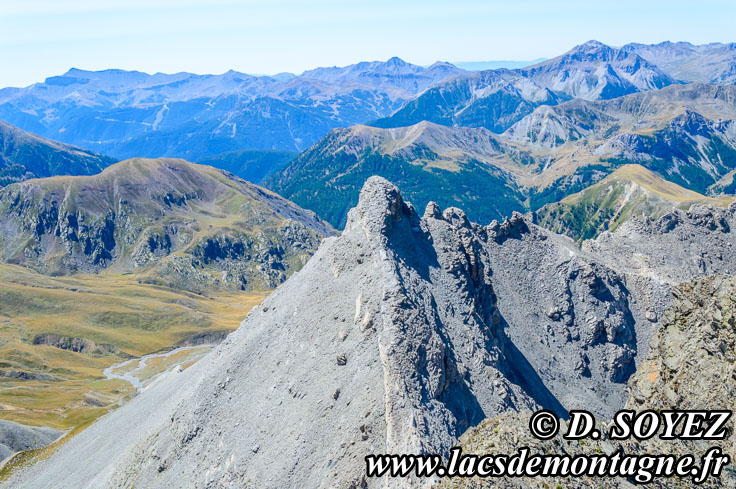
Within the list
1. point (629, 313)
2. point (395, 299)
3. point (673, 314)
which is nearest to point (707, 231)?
point (629, 313)

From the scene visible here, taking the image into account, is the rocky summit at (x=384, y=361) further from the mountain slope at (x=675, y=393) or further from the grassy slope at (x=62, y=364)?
the grassy slope at (x=62, y=364)

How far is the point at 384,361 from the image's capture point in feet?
137

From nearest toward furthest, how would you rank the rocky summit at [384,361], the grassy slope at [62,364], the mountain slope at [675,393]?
the mountain slope at [675,393], the rocky summit at [384,361], the grassy slope at [62,364]

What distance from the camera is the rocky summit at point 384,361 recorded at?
Answer: 4103 cm

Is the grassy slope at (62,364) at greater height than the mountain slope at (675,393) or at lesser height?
lesser

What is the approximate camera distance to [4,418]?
369ft

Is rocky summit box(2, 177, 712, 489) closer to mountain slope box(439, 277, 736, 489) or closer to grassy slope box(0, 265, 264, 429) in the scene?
mountain slope box(439, 277, 736, 489)

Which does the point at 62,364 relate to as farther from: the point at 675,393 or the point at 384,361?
the point at 675,393

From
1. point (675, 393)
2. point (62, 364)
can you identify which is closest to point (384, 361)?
point (675, 393)

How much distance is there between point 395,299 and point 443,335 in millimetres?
6851

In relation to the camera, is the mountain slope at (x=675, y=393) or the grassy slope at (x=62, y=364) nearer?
the mountain slope at (x=675, y=393)

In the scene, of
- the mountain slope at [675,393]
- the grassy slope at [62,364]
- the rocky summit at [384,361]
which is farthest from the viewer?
the grassy slope at [62,364]

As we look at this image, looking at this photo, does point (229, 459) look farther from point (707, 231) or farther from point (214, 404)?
point (707, 231)

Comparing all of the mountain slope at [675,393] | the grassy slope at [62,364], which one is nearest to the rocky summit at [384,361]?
the mountain slope at [675,393]
